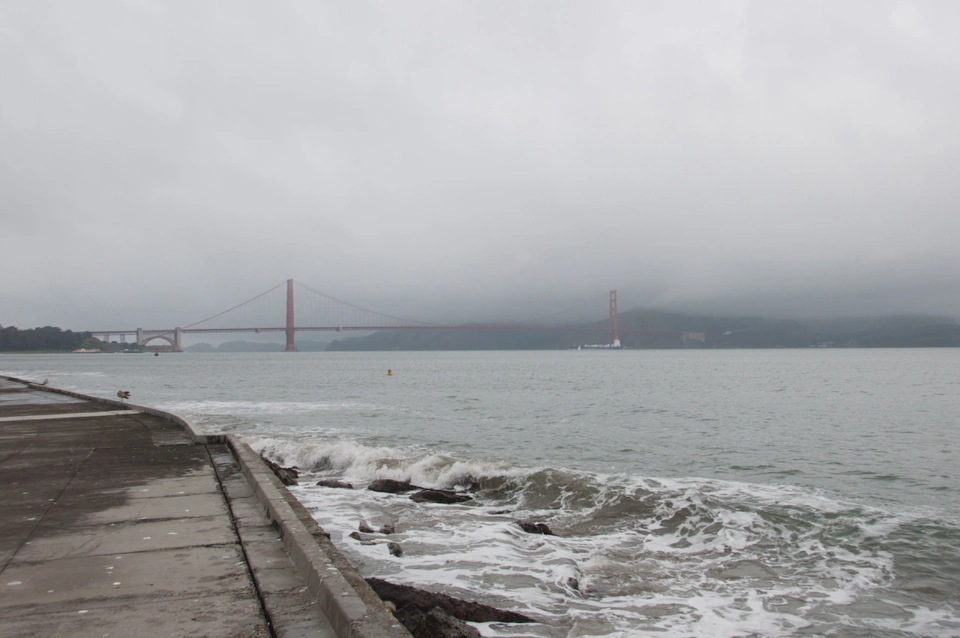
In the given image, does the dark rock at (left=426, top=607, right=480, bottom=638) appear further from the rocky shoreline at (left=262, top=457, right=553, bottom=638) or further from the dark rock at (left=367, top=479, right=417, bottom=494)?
the dark rock at (left=367, top=479, right=417, bottom=494)

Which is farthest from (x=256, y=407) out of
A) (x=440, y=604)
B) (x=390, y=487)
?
(x=440, y=604)

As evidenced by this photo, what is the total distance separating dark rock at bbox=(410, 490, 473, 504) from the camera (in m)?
10.3

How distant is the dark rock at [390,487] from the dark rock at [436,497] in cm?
45

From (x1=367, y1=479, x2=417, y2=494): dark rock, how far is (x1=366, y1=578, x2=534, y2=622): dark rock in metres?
5.52

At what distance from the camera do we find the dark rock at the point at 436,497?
10.3 metres

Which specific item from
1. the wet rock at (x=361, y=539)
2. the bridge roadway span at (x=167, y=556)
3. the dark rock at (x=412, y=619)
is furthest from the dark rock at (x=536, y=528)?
the dark rock at (x=412, y=619)

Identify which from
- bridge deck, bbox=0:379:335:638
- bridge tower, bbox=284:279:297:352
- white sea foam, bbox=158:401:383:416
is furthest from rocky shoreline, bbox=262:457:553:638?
bridge tower, bbox=284:279:297:352

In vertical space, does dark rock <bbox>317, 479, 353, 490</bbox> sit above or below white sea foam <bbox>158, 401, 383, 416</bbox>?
above

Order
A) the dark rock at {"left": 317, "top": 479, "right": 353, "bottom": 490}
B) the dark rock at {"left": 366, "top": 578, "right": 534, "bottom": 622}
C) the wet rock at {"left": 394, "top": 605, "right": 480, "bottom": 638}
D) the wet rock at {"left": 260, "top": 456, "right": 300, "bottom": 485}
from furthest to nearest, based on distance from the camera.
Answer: the dark rock at {"left": 317, "top": 479, "right": 353, "bottom": 490}
the wet rock at {"left": 260, "top": 456, "right": 300, "bottom": 485}
the dark rock at {"left": 366, "top": 578, "right": 534, "bottom": 622}
the wet rock at {"left": 394, "top": 605, "right": 480, "bottom": 638}

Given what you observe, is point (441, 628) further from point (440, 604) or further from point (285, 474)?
point (285, 474)

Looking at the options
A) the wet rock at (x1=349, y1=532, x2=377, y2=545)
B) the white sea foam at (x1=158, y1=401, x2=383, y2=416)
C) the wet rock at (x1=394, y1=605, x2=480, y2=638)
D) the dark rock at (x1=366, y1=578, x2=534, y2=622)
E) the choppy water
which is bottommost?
the white sea foam at (x1=158, y1=401, x2=383, y2=416)

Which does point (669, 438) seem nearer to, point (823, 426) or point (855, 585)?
point (823, 426)

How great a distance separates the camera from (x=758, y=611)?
20.2 feet

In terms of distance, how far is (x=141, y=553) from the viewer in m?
4.56
